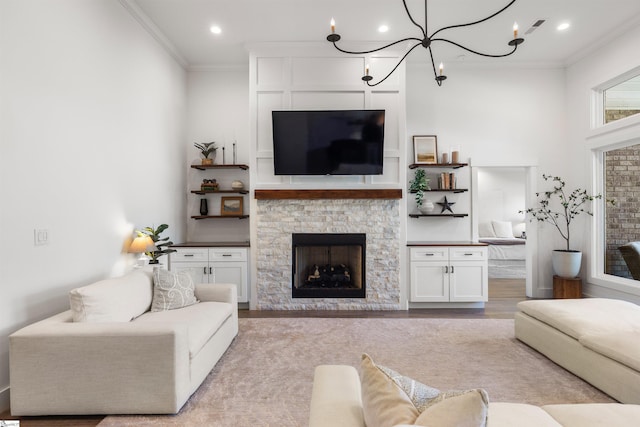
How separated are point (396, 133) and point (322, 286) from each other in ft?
7.48

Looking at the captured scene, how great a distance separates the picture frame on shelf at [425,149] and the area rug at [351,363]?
2293 mm

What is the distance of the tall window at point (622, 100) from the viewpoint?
4.11m

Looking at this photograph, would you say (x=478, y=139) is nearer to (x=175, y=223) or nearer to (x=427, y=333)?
(x=427, y=333)

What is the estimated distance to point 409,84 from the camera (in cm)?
502

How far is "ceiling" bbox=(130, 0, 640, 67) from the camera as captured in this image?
355 cm

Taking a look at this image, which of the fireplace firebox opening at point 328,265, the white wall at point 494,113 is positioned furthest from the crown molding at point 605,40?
the fireplace firebox opening at point 328,265

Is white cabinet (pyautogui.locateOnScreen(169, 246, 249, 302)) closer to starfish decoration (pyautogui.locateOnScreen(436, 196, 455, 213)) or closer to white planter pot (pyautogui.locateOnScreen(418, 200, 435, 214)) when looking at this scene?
A: white planter pot (pyautogui.locateOnScreen(418, 200, 435, 214))

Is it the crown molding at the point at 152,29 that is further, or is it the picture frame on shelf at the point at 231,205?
the picture frame on shelf at the point at 231,205

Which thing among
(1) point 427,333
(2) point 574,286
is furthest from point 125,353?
(2) point 574,286

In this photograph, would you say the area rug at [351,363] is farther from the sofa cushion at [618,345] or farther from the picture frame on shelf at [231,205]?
the picture frame on shelf at [231,205]

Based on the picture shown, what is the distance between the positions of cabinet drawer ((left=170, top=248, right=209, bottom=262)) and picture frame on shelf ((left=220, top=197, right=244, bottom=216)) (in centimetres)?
76

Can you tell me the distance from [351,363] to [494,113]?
427cm

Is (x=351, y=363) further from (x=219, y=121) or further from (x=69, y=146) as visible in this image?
(x=219, y=121)

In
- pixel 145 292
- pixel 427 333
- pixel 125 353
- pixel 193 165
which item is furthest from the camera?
pixel 193 165
